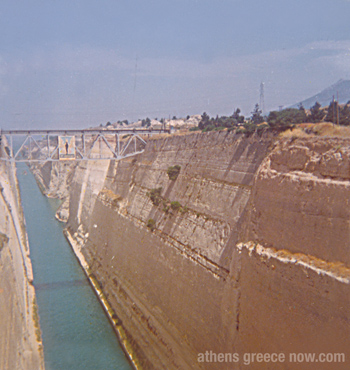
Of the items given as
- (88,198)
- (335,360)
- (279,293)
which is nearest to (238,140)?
(279,293)

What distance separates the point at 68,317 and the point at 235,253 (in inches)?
490

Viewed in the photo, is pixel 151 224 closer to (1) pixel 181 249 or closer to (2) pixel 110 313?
(1) pixel 181 249

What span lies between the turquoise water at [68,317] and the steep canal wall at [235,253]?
3.71ft

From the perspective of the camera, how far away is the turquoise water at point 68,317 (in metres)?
17.6

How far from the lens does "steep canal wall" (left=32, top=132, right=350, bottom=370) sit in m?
9.79

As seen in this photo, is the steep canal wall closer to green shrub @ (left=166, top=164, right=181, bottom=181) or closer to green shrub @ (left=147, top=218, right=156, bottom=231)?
green shrub @ (left=147, top=218, right=156, bottom=231)

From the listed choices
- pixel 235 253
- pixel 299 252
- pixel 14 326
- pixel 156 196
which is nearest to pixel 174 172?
pixel 156 196

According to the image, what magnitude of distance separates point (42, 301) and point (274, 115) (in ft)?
55.0

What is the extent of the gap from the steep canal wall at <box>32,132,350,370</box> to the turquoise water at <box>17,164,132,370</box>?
1130mm

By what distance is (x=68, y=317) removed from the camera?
21.3 m

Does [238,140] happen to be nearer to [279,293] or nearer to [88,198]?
[279,293]

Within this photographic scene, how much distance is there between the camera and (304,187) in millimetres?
10758

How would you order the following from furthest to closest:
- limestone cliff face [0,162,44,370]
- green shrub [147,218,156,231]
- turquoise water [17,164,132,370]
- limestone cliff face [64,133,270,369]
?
1. green shrub [147,218,156,231]
2. turquoise water [17,164,132,370]
3. limestone cliff face [64,133,270,369]
4. limestone cliff face [0,162,44,370]

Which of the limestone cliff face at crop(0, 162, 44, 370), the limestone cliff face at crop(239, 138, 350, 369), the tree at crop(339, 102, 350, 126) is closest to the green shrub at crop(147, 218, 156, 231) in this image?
the limestone cliff face at crop(0, 162, 44, 370)
